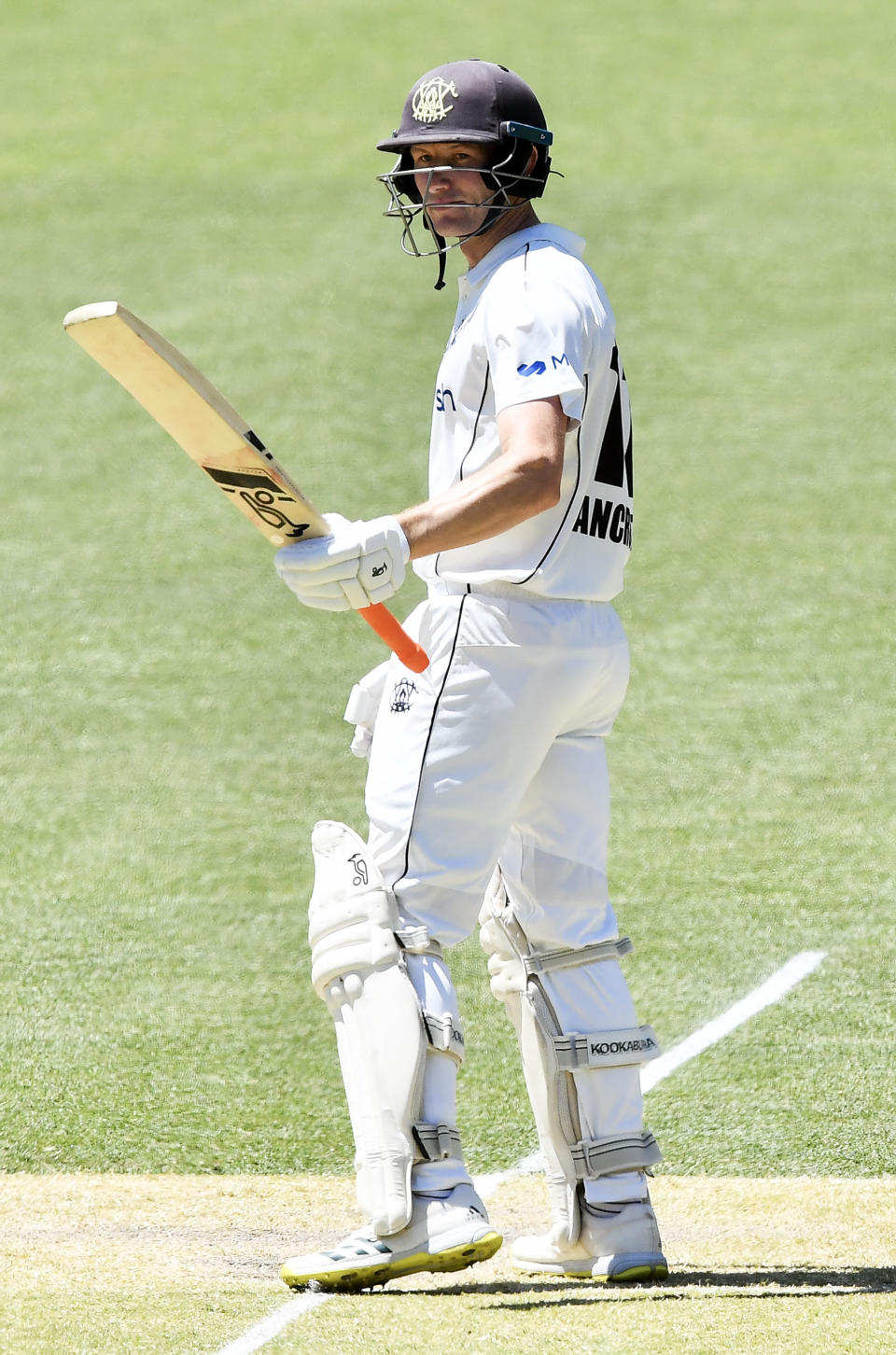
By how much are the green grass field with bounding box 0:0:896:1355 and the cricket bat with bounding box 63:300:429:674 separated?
1.40 m

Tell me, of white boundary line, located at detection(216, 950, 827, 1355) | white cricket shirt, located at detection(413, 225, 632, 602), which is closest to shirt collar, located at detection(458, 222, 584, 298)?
white cricket shirt, located at detection(413, 225, 632, 602)

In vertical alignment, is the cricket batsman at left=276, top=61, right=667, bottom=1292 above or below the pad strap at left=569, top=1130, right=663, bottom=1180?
above

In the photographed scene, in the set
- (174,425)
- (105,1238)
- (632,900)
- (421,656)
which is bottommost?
(105,1238)

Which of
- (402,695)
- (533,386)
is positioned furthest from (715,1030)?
(533,386)

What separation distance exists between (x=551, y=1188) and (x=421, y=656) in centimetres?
115

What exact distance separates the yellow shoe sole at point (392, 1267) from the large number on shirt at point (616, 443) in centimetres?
149

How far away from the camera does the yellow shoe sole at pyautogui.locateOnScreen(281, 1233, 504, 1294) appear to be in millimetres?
3381

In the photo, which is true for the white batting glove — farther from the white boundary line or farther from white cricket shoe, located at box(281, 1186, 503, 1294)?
the white boundary line

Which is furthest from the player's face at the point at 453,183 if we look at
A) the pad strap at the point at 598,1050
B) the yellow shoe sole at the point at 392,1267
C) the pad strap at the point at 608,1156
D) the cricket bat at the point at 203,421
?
the yellow shoe sole at the point at 392,1267

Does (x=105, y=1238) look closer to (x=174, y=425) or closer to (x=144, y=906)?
(x=174, y=425)

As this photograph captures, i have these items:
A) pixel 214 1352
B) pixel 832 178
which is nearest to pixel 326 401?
pixel 832 178

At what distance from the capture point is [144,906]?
6.45m

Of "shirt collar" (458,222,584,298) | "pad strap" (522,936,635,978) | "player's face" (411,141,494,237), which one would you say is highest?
"player's face" (411,141,494,237)

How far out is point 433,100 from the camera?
3.73 meters
